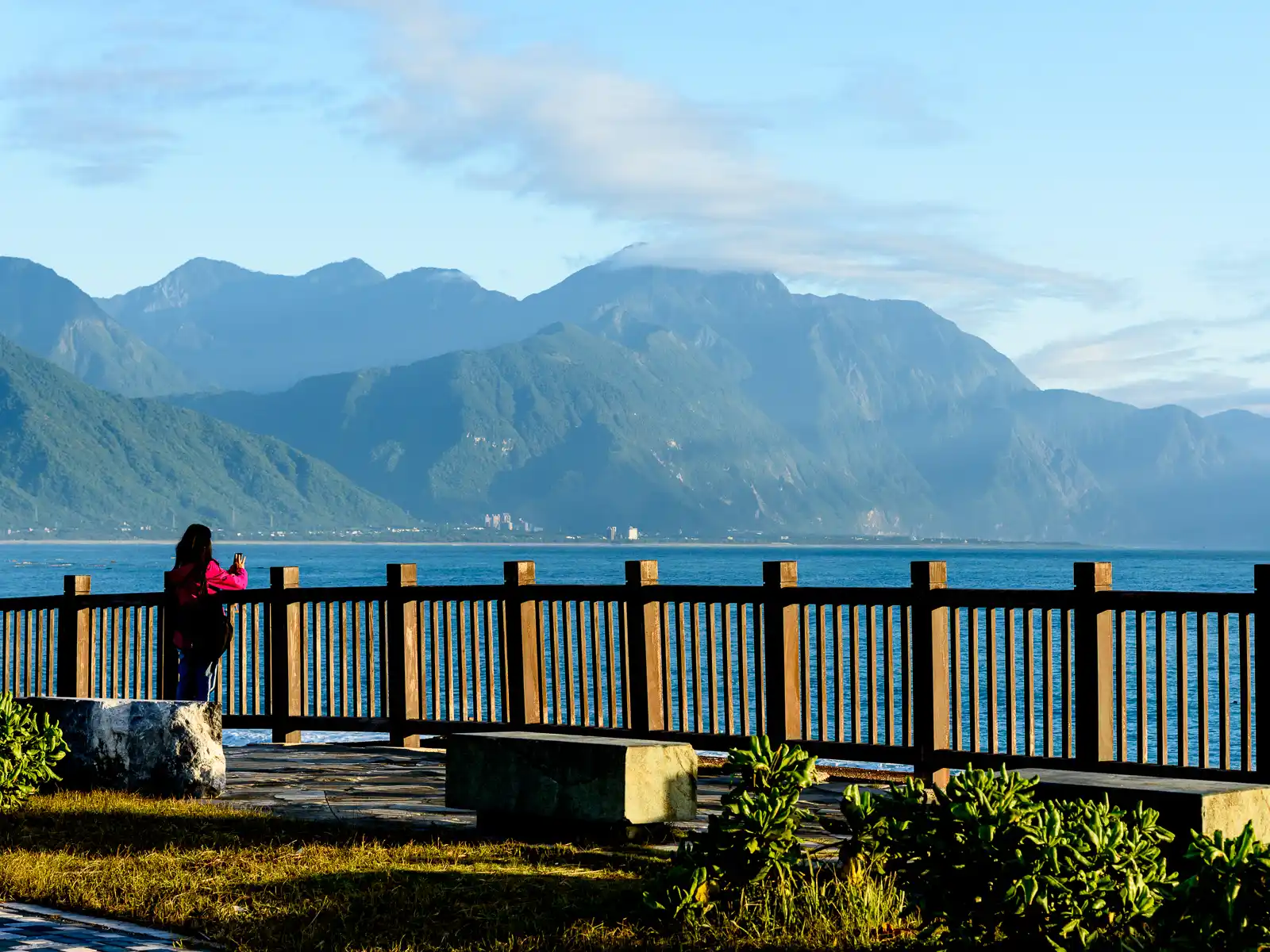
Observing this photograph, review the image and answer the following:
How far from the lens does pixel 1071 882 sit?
6.02m

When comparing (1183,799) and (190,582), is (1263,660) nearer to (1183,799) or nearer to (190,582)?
(1183,799)

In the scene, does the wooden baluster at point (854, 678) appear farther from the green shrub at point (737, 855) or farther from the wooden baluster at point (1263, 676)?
the green shrub at point (737, 855)

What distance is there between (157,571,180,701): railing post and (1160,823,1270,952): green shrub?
36.9 feet

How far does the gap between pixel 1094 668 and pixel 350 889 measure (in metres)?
5.45

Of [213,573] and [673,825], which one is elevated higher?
[213,573]

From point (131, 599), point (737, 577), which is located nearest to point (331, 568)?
point (737, 577)

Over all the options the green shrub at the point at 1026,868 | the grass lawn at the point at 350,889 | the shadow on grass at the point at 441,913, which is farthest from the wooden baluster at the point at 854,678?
the green shrub at the point at 1026,868

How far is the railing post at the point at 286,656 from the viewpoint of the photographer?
15.2 meters

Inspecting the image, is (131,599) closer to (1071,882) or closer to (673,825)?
(673,825)

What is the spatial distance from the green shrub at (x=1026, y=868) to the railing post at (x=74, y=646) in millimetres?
11807

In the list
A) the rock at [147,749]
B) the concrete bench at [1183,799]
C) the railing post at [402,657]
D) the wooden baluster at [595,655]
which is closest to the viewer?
Result: the concrete bench at [1183,799]

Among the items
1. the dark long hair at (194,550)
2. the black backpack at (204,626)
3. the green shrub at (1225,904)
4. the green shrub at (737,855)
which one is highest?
the dark long hair at (194,550)

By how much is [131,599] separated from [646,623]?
590 centimetres

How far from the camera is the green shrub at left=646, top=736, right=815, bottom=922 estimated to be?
720cm
